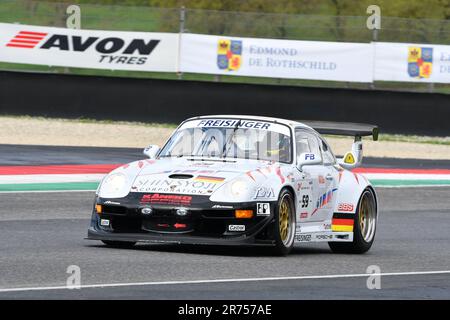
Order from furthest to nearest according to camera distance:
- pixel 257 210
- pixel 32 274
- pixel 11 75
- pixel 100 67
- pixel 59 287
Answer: pixel 100 67, pixel 11 75, pixel 257 210, pixel 32 274, pixel 59 287

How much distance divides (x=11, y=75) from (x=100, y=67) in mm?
2828

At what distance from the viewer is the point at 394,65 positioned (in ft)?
100

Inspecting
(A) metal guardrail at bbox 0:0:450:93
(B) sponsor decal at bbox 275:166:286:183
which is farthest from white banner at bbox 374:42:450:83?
(B) sponsor decal at bbox 275:166:286:183

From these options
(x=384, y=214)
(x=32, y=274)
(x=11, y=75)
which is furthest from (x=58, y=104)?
(x=32, y=274)

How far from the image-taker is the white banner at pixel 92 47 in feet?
99.8

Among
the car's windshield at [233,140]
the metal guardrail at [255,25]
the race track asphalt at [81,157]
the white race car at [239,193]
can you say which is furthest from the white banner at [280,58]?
the car's windshield at [233,140]

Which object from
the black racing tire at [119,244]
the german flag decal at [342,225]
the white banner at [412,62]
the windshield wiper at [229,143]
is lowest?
the black racing tire at [119,244]

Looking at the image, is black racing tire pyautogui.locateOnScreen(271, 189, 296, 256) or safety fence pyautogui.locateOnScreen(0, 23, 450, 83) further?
safety fence pyautogui.locateOnScreen(0, 23, 450, 83)

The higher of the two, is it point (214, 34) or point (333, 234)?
point (214, 34)

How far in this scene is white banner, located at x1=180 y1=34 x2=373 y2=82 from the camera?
1194 inches

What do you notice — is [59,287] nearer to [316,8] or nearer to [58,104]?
[58,104]

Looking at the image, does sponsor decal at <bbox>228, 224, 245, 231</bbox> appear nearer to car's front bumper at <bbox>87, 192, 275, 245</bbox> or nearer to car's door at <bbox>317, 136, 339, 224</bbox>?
car's front bumper at <bbox>87, 192, 275, 245</bbox>

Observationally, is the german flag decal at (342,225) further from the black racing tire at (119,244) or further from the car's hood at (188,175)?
the black racing tire at (119,244)

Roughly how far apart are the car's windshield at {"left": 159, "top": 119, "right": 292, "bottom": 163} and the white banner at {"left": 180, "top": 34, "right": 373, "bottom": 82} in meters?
18.2
